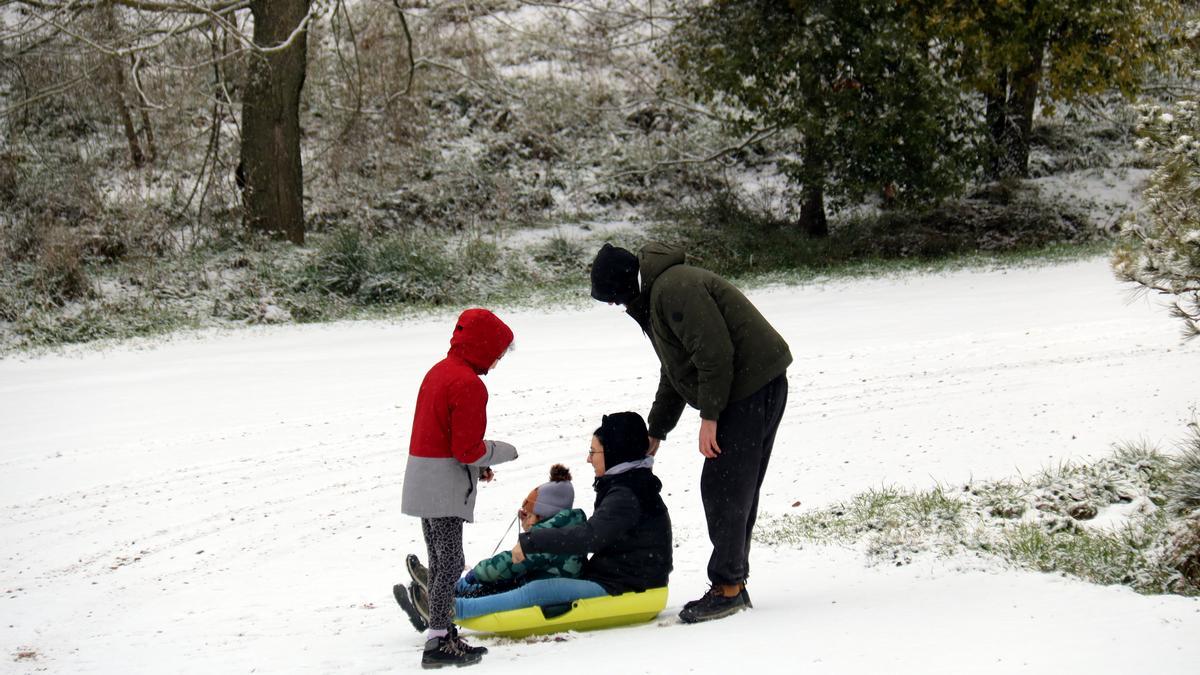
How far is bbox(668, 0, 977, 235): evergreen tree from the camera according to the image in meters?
17.9

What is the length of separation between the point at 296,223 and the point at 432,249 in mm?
2292

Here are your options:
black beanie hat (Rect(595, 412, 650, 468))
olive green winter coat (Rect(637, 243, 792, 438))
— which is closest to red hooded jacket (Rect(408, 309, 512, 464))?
black beanie hat (Rect(595, 412, 650, 468))

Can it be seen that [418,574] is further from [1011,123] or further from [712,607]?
[1011,123]

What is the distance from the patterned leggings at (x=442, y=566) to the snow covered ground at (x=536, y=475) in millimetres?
229

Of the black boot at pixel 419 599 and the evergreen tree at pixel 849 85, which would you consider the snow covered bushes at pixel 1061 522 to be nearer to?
the black boot at pixel 419 599

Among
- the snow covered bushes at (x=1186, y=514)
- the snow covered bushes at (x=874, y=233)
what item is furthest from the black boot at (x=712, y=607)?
the snow covered bushes at (x=874, y=233)

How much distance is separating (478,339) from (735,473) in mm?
1230

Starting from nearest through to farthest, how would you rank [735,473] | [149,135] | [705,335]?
1. [705,335]
2. [735,473]
3. [149,135]

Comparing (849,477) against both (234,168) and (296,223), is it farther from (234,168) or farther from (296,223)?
(234,168)

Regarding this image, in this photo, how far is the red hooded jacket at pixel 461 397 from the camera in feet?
14.8

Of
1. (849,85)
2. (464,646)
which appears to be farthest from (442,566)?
(849,85)

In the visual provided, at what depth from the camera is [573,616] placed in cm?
482

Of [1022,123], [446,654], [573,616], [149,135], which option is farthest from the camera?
[1022,123]

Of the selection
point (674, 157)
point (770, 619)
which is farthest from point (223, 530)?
point (674, 157)
